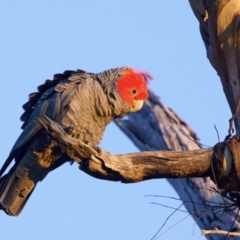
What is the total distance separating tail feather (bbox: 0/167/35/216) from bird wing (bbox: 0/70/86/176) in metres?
0.09

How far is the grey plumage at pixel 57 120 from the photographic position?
4555mm

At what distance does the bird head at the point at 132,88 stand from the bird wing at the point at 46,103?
0.35 m

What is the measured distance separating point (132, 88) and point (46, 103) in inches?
28.7

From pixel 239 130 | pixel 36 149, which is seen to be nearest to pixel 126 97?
pixel 36 149

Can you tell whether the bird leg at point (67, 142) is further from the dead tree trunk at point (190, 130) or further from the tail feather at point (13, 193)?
the tail feather at point (13, 193)

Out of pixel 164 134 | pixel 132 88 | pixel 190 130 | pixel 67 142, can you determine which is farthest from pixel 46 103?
pixel 190 130

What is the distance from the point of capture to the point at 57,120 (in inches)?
179

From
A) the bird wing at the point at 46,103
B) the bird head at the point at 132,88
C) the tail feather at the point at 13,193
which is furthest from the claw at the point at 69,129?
the tail feather at the point at 13,193

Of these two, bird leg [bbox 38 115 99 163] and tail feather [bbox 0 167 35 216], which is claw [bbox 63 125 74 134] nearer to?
tail feather [bbox 0 167 35 216]

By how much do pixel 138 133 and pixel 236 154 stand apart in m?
3.56

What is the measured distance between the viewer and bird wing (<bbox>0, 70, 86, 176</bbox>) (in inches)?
182

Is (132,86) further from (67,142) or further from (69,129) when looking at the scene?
(67,142)

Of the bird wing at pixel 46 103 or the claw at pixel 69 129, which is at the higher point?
the bird wing at pixel 46 103

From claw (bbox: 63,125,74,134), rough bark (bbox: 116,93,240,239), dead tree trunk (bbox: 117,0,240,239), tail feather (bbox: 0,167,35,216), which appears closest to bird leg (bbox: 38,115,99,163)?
dead tree trunk (bbox: 117,0,240,239)
